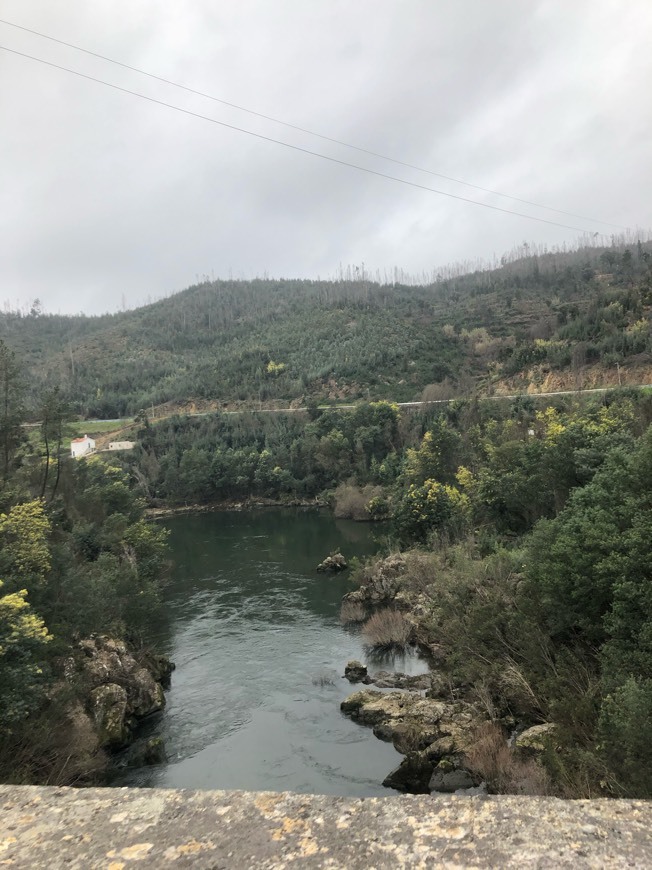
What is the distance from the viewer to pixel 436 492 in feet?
109

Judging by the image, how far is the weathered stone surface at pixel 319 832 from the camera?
11.9ft

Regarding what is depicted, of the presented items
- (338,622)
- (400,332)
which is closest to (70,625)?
(338,622)

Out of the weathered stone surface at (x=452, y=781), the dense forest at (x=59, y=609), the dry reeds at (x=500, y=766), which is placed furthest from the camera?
the weathered stone surface at (x=452, y=781)

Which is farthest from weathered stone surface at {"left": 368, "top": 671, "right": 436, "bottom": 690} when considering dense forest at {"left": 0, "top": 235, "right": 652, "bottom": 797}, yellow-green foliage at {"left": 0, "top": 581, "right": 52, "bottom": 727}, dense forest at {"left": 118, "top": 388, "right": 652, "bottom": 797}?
yellow-green foliage at {"left": 0, "top": 581, "right": 52, "bottom": 727}

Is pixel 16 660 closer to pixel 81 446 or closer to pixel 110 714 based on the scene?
pixel 110 714

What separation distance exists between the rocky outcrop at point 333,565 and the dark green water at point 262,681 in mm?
714

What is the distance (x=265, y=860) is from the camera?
12.1 feet

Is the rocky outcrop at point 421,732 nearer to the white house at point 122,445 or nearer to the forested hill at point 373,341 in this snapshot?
the forested hill at point 373,341

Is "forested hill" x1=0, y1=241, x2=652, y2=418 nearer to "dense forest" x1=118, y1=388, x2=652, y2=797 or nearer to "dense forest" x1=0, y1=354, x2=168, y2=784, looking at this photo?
"dense forest" x1=118, y1=388, x2=652, y2=797

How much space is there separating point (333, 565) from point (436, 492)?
28.1 feet

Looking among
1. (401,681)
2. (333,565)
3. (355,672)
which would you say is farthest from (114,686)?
(333,565)

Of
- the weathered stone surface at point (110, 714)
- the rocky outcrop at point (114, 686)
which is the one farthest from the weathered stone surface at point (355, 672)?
the weathered stone surface at point (110, 714)

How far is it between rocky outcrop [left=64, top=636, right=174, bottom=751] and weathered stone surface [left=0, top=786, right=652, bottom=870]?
13.8 m

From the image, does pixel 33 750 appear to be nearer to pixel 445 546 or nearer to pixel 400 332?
pixel 445 546
